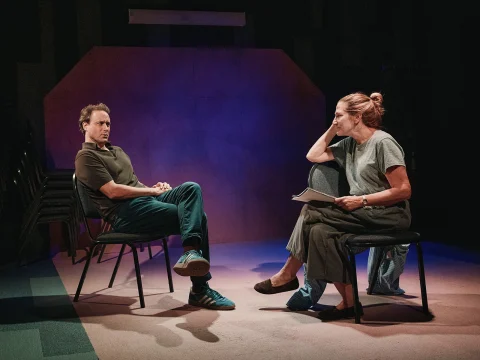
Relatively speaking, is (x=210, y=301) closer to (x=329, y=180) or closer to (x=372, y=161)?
(x=329, y=180)

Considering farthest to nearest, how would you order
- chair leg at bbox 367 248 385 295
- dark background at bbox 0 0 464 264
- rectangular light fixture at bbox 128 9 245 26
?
rectangular light fixture at bbox 128 9 245 26
dark background at bbox 0 0 464 264
chair leg at bbox 367 248 385 295

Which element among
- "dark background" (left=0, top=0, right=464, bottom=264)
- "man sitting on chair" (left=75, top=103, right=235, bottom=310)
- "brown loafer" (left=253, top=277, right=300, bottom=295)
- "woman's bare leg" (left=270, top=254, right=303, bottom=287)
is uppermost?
"dark background" (left=0, top=0, right=464, bottom=264)

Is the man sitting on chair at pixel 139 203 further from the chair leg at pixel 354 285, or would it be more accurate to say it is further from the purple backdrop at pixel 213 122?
the purple backdrop at pixel 213 122

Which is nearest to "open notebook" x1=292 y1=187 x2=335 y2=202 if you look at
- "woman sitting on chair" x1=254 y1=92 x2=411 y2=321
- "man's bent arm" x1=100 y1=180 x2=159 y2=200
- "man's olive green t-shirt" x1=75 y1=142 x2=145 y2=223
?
"woman sitting on chair" x1=254 y1=92 x2=411 y2=321

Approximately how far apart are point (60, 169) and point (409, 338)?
361 centimetres

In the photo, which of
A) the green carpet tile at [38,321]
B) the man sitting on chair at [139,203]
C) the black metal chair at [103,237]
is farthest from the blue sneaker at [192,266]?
the green carpet tile at [38,321]

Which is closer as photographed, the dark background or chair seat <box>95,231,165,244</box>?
chair seat <box>95,231,165,244</box>

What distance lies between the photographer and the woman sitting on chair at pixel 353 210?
3234 millimetres

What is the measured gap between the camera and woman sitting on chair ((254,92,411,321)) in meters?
3.23

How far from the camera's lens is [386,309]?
3467 mm

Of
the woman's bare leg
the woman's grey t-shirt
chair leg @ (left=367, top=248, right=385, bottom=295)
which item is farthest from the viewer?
chair leg @ (left=367, top=248, right=385, bottom=295)

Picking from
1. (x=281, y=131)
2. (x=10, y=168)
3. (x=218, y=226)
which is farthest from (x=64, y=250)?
(x=281, y=131)

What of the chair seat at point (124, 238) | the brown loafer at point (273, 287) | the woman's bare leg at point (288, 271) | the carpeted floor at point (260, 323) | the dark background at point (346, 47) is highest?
Answer: the dark background at point (346, 47)

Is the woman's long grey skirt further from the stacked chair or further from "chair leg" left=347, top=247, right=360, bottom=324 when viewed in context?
the stacked chair
